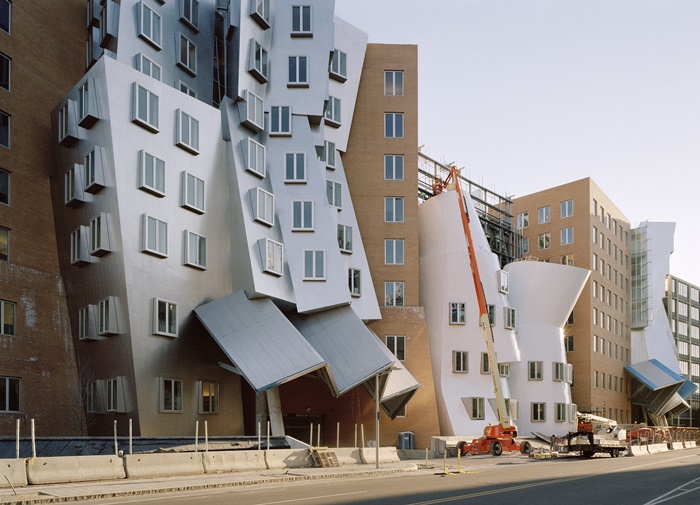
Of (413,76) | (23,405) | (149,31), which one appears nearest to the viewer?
(23,405)

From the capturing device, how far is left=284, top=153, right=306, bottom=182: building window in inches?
1917

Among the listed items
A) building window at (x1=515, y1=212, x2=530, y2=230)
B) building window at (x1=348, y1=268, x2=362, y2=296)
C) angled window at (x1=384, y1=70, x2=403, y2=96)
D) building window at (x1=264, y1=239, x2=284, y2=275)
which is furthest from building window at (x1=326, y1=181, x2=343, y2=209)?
building window at (x1=515, y1=212, x2=530, y2=230)

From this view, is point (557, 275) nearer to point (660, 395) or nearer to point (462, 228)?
point (462, 228)

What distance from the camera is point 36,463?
920 inches

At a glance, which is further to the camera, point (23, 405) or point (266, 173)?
point (266, 173)

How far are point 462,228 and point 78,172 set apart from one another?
31.8 meters

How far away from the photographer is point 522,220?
3893 inches

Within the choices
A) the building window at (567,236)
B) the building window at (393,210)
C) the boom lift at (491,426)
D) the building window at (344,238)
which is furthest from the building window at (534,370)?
the building window at (344,238)

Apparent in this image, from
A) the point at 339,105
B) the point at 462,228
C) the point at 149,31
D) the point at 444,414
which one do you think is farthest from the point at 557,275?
the point at 149,31

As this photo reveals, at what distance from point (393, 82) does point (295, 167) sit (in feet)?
51.1

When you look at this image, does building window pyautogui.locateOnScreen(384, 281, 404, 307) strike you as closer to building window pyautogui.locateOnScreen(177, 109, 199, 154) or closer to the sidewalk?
building window pyautogui.locateOnScreen(177, 109, 199, 154)

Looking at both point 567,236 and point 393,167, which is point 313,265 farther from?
point 567,236

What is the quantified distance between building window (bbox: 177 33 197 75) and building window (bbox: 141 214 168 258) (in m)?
10.6

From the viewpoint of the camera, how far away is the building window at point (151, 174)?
39.9 metres
